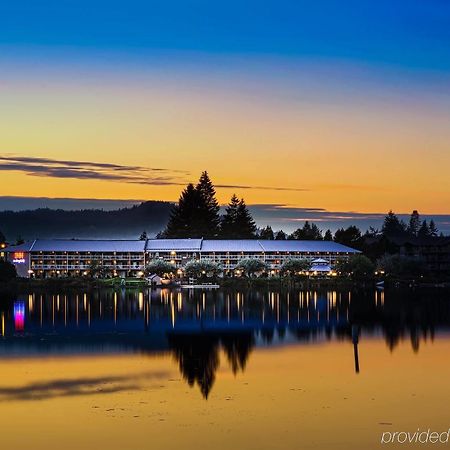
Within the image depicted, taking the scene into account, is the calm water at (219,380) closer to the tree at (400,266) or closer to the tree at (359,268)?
→ the tree at (359,268)

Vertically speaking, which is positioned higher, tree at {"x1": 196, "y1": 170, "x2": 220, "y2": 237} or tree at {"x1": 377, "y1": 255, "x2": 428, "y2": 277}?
tree at {"x1": 196, "y1": 170, "x2": 220, "y2": 237}

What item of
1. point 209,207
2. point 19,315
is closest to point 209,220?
point 209,207

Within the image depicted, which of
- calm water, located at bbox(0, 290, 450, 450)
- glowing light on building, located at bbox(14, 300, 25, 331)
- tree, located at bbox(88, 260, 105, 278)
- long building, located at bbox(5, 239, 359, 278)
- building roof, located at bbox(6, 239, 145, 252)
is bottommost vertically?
calm water, located at bbox(0, 290, 450, 450)

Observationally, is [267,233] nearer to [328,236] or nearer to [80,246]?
[328,236]

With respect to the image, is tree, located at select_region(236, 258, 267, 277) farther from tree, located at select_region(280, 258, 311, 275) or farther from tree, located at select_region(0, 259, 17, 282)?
tree, located at select_region(0, 259, 17, 282)

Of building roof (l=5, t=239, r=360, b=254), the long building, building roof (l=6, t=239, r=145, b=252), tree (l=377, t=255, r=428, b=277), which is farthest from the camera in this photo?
building roof (l=5, t=239, r=360, b=254)

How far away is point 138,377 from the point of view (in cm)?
3234

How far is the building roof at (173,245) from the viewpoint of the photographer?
429 feet

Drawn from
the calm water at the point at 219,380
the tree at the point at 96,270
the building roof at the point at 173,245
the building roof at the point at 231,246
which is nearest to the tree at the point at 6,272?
the tree at the point at 96,270

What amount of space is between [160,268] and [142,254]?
7.63m

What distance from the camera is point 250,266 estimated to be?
123 meters

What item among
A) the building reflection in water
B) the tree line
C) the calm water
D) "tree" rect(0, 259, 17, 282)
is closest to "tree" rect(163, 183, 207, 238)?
the tree line

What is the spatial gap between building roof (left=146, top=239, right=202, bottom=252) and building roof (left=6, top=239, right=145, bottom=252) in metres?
1.45

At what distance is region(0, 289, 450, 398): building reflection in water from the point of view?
40969 mm
